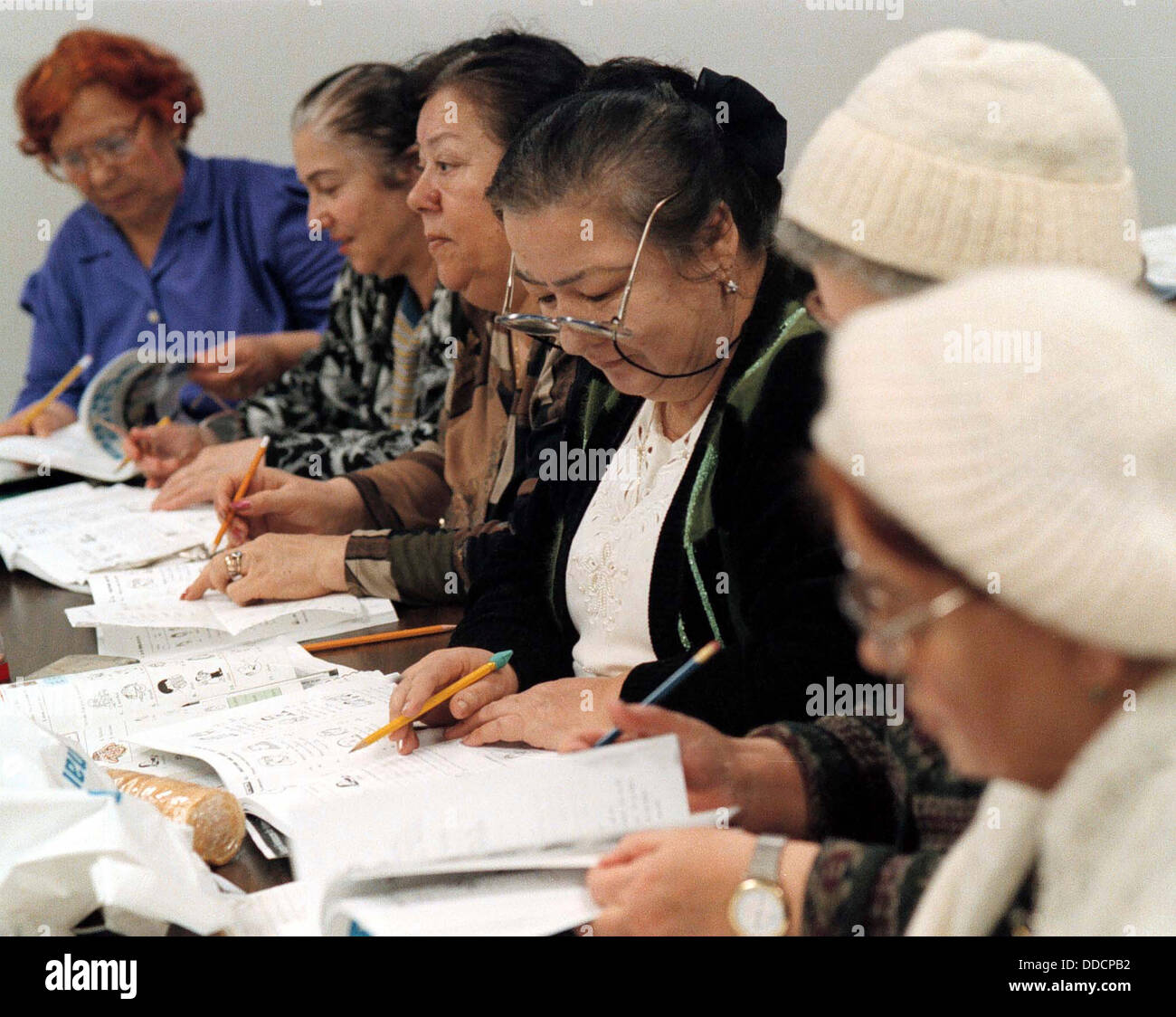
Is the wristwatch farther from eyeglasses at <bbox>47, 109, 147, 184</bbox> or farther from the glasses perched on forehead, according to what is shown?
eyeglasses at <bbox>47, 109, 147, 184</bbox>

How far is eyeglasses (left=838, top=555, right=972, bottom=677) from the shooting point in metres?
0.73

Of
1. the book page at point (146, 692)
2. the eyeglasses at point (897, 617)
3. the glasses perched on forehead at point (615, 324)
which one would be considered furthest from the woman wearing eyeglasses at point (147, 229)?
the eyeglasses at point (897, 617)

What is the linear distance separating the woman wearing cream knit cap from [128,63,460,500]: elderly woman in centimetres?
176

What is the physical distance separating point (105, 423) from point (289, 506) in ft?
2.63

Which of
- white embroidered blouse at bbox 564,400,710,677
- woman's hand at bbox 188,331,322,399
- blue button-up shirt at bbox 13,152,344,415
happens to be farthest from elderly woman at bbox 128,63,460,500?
white embroidered blouse at bbox 564,400,710,677

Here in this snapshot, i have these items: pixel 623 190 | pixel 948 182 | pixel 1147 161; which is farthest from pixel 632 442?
pixel 1147 161

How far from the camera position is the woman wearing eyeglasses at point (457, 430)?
2.04m

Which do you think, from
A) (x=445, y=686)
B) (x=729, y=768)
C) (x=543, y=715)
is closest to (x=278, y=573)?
(x=445, y=686)

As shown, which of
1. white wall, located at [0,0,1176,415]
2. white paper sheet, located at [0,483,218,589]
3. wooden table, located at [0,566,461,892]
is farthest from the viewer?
white wall, located at [0,0,1176,415]

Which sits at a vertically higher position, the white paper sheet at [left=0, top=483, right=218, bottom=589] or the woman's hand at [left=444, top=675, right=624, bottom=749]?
the woman's hand at [left=444, top=675, right=624, bottom=749]

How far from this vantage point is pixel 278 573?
6.66ft

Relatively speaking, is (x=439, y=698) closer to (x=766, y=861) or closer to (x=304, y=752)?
(x=304, y=752)

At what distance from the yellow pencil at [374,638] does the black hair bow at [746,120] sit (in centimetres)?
80

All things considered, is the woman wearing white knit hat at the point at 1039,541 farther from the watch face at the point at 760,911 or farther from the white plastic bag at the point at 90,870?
the white plastic bag at the point at 90,870
